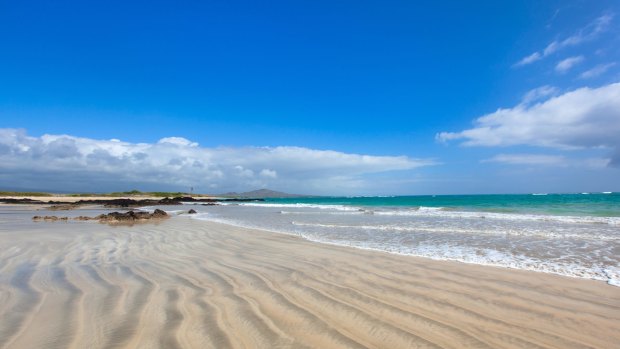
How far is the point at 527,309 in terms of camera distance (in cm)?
443

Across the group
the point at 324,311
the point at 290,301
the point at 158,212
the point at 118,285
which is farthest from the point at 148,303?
the point at 158,212

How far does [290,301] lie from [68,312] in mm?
2824

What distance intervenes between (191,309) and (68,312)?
1.50m

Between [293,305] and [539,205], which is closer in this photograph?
[293,305]

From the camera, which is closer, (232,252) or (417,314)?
(417,314)

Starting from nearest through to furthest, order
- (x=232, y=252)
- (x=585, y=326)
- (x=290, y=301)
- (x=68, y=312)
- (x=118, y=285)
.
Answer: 1. (x=585, y=326)
2. (x=68, y=312)
3. (x=290, y=301)
4. (x=118, y=285)
5. (x=232, y=252)

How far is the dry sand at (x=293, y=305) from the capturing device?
3.42 meters

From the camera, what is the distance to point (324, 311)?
14.1 feet

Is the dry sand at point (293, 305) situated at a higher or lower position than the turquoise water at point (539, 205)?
lower

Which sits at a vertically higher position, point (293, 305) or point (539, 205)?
point (539, 205)

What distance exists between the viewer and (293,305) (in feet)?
15.0

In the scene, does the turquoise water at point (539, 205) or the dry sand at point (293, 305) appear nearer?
the dry sand at point (293, 305)

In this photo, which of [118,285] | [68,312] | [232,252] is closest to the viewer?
[68,312]

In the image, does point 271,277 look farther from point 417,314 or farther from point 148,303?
point 417,314
